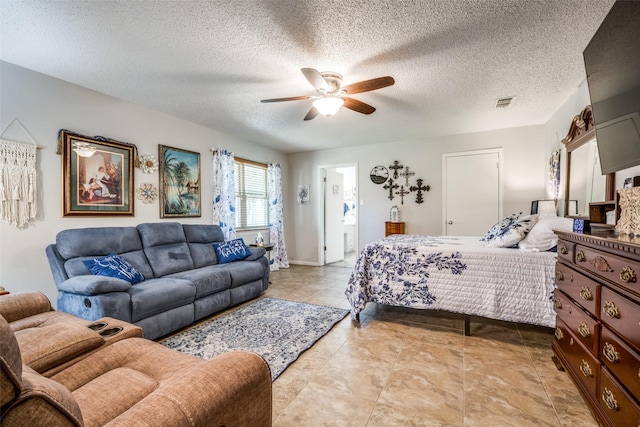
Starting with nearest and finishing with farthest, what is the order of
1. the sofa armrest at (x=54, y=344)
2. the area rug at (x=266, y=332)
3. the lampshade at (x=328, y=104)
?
the sofa armrest at (x=54, y=344) < the area rug at (x=266, y=332) < the lampshade at (x=328, y=104)

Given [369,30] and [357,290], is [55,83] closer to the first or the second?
[369,30]

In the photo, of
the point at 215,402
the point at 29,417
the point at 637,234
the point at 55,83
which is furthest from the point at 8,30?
the point at 637,234

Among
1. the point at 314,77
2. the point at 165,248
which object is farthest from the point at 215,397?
the point at 165,248

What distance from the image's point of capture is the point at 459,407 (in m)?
1.60

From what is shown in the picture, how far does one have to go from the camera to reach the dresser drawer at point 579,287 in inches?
55.9

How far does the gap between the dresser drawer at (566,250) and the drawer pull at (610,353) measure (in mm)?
551

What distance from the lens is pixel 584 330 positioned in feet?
4.96

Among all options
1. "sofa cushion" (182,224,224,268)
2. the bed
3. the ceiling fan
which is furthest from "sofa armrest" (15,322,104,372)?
"sofa cushion" (182,224,224,268)

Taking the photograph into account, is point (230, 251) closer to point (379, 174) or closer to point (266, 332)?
point (266, 332)

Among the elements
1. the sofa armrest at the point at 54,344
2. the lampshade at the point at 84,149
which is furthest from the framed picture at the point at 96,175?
the sofa armrest at the point at 54,344

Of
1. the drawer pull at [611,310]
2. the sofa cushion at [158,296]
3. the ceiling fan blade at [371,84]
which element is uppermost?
the ceiling fan blade at [371,84]

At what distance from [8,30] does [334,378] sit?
3268 millimetres

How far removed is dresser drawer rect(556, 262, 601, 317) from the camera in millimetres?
1420

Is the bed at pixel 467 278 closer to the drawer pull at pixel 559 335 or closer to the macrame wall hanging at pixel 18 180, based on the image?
the drawer pull at pixel 559 335
